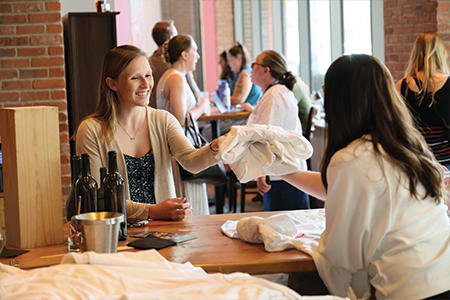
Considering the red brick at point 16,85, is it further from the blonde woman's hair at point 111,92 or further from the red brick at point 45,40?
the blonde woman's hair at point 111,92

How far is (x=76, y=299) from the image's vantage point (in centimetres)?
121

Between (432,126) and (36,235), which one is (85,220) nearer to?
(36,235)

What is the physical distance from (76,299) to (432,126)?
286cm

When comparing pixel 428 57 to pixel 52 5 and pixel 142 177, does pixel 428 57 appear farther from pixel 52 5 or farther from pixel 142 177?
pixel 52 5

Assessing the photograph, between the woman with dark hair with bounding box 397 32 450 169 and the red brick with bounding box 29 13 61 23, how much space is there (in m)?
2.55

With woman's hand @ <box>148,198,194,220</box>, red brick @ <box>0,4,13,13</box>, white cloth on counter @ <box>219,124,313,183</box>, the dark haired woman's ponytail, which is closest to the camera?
white cloth on counter @ <box>219,124,313,183</box>

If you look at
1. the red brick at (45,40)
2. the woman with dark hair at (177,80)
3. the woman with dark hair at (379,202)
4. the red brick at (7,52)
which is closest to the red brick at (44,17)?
the red brick at (45,40)

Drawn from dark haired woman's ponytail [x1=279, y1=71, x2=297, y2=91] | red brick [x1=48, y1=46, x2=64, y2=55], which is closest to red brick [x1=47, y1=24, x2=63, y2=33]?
red brick [x1=48, y1=46, x2=64, y2=55]

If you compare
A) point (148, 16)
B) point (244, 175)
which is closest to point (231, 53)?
point (148, 16)

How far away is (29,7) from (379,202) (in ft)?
10.0

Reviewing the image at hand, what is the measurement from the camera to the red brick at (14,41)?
3.54 metres

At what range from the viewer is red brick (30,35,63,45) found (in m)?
3.57

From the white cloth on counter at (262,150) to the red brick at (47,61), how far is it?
7.11 feet

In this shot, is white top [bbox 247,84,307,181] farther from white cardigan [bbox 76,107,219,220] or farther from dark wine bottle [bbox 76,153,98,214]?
dark wine bottle [bbox 76,153,98,214]
